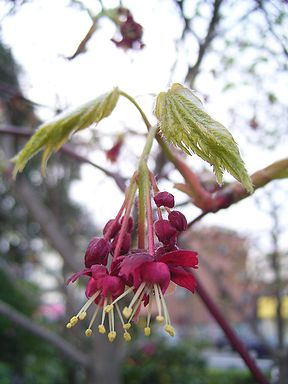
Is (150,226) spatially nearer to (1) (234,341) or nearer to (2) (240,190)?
(2) (240,190)

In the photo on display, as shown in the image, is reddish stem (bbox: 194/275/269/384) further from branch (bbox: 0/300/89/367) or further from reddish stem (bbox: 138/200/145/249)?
branch (bbox: 0/300/89/367)

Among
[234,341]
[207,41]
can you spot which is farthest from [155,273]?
[207,41]

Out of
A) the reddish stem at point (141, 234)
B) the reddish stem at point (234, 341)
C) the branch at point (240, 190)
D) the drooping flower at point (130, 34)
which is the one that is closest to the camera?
the reddish stem at point (141, 234)

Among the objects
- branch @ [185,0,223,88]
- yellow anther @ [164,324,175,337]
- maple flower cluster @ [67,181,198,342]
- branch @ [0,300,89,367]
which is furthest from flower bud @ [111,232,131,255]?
branch @ [0,300,89,367]

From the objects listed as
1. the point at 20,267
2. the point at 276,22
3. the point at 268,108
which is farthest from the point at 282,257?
the point at 20,267

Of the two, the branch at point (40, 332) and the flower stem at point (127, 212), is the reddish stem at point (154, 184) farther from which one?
the branch at point (40, 332)

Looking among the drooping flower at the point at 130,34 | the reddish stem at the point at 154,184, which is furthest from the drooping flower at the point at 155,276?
the drooping flower at the point at 130,34
